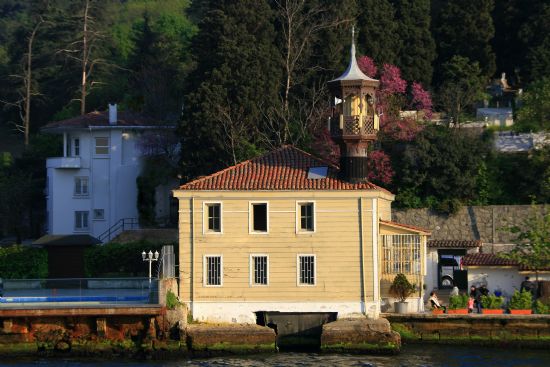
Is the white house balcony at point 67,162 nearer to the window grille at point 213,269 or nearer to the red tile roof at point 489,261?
the window grille at point 213,269

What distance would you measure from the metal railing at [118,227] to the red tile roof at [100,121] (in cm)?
576

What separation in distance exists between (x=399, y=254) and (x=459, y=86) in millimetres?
27181

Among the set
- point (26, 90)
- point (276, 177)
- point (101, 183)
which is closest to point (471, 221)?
point (276, 177)

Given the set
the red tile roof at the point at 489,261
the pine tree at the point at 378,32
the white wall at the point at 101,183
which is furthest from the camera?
the pine tree at the point at 378,32

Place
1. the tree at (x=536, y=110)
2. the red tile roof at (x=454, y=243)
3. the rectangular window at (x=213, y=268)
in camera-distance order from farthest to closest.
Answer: the tree at (x=536, y=110)
the red tile roof at (x=454, y=243)
the rectangular window at (x=213, y=268)

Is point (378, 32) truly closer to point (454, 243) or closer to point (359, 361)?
point (454, 243)

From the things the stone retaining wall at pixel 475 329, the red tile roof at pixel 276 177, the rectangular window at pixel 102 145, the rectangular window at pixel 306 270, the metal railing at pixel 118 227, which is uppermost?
the rectangular window at pixel 102 145

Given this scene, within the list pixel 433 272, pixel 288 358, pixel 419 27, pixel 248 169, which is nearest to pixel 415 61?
pixel 419 27

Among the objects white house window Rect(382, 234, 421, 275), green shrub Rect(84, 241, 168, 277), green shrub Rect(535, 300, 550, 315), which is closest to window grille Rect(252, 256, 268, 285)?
white house window Rect(382, 234, 421, 275)

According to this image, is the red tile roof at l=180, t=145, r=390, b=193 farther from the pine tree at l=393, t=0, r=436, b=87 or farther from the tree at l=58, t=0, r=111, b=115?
the tree at l=58, t=0, r=111, b=115

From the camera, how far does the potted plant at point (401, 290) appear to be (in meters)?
54.6

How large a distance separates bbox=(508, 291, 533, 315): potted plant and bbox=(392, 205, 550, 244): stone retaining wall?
1400cm

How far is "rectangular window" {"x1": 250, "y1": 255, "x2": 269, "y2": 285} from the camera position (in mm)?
53719

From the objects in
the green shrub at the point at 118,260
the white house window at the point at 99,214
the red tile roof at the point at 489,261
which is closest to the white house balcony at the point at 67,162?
the white house window at the point at 99,214
